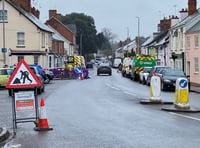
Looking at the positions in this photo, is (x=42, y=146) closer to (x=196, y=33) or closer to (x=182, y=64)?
(x=196, y=33)

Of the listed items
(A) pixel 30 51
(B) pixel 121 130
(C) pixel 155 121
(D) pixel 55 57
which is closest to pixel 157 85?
(C) pixel 155 121

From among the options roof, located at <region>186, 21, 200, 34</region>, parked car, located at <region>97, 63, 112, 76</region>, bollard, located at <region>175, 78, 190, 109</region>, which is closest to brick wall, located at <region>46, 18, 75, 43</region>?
parked car, located at <region>97, 63, 112, 76</region>

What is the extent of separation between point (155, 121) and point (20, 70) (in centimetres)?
448

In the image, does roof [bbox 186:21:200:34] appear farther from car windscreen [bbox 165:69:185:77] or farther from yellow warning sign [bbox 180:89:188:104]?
yellow warning sign [bbox 180:89:188:104]

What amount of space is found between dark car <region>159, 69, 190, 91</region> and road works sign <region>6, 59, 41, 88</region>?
19377 mm

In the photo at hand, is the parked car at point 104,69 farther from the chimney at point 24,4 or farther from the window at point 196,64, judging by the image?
the window at point 196,64

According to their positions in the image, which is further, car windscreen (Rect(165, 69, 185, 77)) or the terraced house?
the terraced house

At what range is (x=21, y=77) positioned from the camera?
482 inches

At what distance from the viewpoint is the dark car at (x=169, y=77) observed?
100ft

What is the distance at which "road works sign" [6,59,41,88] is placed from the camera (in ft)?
40.0

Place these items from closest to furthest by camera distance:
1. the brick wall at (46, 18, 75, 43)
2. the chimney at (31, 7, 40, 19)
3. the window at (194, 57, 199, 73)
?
the window at (194, 57, 199, 73) → the chimney at (31, 7, 40, 19) → the brick wall at (46, 18, 75, 43)

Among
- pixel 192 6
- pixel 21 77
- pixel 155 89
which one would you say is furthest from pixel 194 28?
pixel 21 77

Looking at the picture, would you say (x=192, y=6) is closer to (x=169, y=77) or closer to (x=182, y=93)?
(x=169, y=77)

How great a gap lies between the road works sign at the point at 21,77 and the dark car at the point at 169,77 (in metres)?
19.4
